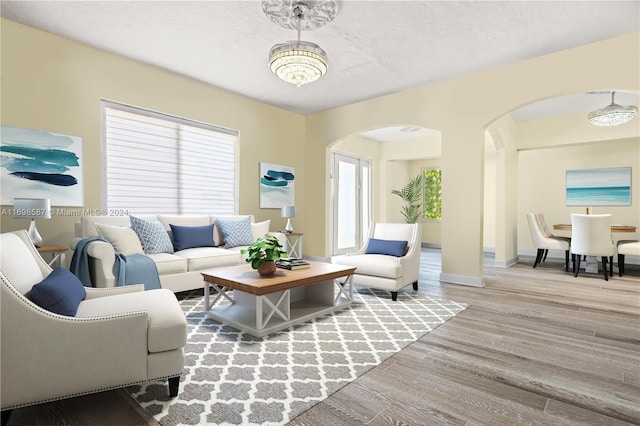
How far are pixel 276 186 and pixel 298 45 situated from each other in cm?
321

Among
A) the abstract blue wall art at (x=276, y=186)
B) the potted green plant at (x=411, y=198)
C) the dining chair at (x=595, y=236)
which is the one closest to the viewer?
the dining chair at (x=595, y=236)

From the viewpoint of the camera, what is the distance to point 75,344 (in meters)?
1.52

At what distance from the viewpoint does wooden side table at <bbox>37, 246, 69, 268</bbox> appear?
3.14 metres

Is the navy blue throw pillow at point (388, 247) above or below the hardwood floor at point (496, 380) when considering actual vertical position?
above

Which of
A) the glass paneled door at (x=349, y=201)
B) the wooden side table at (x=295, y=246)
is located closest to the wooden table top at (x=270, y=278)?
the wooden side table at (x=295, y=246)

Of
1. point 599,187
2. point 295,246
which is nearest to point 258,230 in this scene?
point 295,246

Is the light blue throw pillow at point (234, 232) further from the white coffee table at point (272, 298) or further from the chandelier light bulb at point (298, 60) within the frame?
the chandelier light bulb at point (298, 60)

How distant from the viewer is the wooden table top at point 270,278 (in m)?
2.61

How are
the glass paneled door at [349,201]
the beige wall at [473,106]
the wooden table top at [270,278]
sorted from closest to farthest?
the wooden table top at [270,278] → the beige wall at [473,106] → the glass paneled door at [349,201]

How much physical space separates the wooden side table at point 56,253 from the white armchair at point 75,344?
4.91ft

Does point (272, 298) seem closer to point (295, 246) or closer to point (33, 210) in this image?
point (33, 210)

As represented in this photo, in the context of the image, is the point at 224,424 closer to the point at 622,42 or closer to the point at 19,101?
the point at 19,101

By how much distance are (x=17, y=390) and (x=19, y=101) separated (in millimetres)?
3310

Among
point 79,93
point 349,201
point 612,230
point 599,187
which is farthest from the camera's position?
point 349,201
